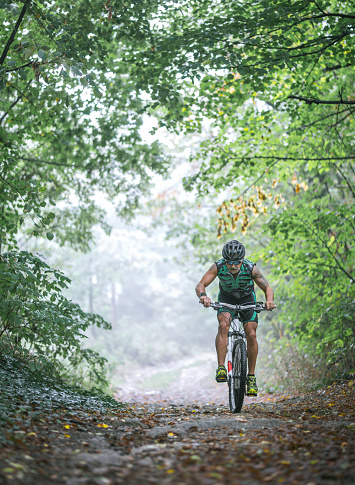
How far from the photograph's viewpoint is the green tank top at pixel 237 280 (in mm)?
6453

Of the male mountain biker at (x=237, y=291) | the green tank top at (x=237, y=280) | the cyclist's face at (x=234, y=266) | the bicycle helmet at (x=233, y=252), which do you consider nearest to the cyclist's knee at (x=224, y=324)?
the male mountain biker at (x=237, y=291)

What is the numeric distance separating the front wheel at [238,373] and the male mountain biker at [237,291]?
0.13 m

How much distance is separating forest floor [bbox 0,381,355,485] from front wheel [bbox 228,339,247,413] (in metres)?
0.28

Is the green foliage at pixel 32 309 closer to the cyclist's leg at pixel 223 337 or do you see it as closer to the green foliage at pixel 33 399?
the green foliage at pixel 33 399

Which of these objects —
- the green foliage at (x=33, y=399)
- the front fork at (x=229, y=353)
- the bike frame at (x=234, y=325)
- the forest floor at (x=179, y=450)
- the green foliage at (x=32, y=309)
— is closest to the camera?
the forest floor at (x=179, y=450)

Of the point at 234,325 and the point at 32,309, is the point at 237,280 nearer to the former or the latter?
the point at 234,325

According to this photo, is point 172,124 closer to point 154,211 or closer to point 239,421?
point 239,421

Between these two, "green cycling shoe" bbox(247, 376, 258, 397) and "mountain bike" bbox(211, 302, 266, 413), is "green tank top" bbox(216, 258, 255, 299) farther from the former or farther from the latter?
"green cycling shoe" bbox(247, 376, 258, 397)

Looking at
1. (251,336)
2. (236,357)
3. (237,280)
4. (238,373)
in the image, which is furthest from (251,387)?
(237,280)

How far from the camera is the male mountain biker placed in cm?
626

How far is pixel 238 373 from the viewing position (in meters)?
6.15

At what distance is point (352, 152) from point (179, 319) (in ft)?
134

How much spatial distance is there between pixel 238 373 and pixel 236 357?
205mm

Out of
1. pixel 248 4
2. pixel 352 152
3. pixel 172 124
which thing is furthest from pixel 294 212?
pixel 248 4
